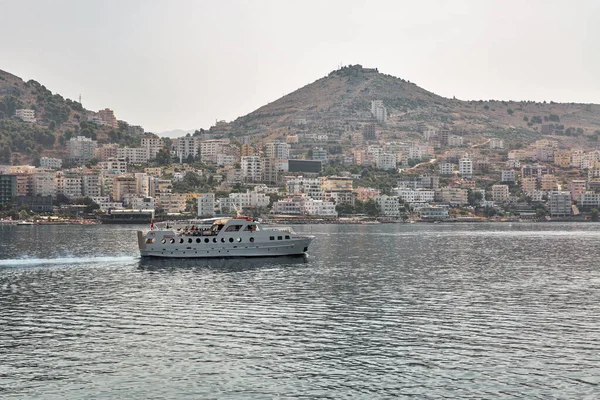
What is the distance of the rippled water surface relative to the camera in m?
29.2

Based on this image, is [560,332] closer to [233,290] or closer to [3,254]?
[233,290]

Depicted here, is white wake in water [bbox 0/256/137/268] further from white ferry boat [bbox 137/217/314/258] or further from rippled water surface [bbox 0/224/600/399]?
rippled water surface [bbox 0/224/600/399]

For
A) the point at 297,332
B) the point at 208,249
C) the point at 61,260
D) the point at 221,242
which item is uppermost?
the point at 221,242

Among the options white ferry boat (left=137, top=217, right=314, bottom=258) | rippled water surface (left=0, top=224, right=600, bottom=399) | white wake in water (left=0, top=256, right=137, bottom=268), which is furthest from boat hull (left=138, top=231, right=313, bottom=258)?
rippled water surface (left=0, top=224, right=600, bottom=399)

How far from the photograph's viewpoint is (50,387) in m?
28.7

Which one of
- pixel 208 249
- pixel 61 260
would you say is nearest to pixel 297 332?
pixel 208 249

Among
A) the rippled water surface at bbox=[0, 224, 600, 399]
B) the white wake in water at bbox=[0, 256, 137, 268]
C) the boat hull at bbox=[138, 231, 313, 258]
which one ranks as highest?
the boat hull at bbox=[138, 231, 313, 258]

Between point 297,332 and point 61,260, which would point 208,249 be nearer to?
point 61,260

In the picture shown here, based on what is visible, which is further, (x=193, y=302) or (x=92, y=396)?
(x=193, y=302)

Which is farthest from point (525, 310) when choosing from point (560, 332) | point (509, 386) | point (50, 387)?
point (50, 387)

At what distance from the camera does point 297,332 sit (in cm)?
3822

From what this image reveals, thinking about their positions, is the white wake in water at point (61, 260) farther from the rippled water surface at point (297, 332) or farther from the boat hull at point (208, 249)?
the rippled water surface at point (297, 332)

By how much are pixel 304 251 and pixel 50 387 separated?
2098 inches

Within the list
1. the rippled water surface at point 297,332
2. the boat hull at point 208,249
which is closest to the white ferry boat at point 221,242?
the boat hull at point 208,249
